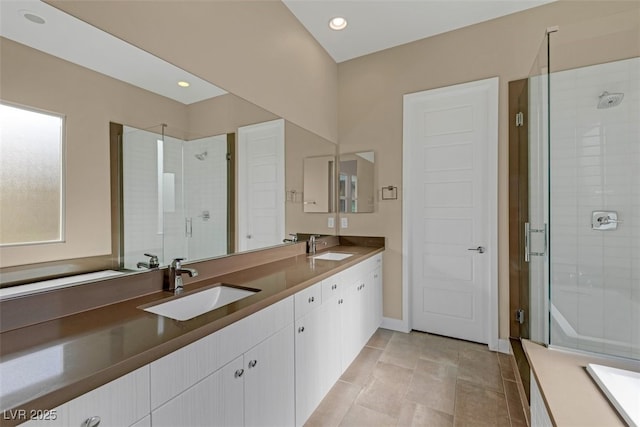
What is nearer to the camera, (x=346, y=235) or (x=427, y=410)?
(x=427, y=410)

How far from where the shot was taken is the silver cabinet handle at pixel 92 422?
2.22ft

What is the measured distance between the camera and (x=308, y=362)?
5.40 ft

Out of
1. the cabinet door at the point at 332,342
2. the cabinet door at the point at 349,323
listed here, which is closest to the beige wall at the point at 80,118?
the cabinet door at the point at 332,342

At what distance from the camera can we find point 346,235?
3.25 metres

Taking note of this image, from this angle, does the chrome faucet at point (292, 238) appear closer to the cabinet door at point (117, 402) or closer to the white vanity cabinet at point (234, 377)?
the white vanity cabinet at point (234, 377)

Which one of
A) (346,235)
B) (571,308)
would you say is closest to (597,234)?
(571,308)

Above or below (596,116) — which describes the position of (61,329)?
below

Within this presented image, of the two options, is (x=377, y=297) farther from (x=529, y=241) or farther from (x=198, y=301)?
(x=198, y=301)

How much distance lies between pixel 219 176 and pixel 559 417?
76.7 inches

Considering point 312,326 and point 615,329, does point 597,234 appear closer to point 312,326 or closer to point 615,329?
point 615,329

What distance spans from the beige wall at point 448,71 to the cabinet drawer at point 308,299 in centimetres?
148

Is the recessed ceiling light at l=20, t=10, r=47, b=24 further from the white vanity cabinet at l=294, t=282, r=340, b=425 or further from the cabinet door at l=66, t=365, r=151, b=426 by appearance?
the white vanity cabinet at l=294, t=282, r=340, b=425

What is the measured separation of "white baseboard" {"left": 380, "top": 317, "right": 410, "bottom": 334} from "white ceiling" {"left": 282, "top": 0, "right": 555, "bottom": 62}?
2.89 m

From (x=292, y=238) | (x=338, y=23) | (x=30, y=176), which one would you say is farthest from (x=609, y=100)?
(x=30, y=176)
